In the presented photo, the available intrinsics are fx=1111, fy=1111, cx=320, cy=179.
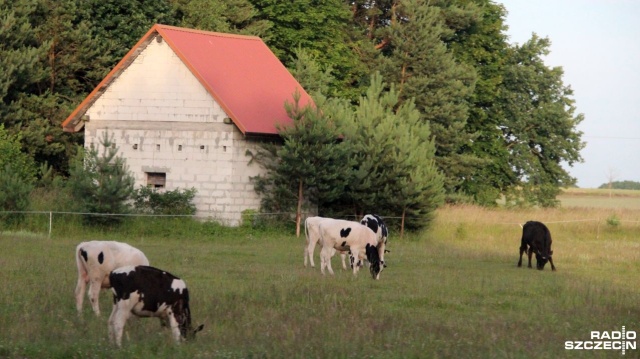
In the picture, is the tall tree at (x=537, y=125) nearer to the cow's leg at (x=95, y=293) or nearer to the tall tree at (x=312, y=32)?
the tall tree at (x=312, y=32)

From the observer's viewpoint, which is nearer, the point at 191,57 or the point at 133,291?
the point at 133,291

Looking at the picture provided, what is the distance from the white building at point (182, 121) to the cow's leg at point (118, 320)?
2481 cm

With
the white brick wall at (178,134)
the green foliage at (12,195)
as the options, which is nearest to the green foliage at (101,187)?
the green foliage at (12,195)

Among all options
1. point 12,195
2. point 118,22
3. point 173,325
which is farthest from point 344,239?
point 118,22

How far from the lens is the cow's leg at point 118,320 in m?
13.8

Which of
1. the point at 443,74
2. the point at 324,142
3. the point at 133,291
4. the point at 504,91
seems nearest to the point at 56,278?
the point at 133,291

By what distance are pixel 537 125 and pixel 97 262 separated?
5812 centimetres

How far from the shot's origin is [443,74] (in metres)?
60.8

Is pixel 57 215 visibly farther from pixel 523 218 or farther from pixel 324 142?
pixel 523 218

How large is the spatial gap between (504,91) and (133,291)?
59.8 metres

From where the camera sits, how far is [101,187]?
35.4 metres

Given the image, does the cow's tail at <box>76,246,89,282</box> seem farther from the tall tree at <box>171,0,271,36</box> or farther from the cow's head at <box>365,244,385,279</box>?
the tall tree at <box>171,0,271,36</box>

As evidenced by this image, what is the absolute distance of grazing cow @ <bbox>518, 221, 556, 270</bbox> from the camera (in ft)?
95.4

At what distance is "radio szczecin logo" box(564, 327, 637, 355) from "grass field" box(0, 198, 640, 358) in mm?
212
